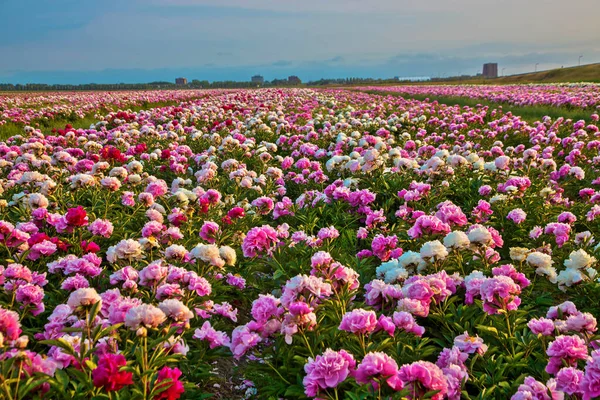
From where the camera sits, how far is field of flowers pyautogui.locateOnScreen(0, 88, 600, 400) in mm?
2176

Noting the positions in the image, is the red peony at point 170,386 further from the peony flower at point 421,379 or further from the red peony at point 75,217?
the red peony at point 75,217

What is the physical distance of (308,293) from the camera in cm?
262

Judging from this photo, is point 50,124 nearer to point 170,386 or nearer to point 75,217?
point 75,217

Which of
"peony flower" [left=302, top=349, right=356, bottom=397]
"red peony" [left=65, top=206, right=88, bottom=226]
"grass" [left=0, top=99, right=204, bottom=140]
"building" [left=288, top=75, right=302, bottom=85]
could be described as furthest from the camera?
"building" [left=288, top=75, right=302, bottom=85]

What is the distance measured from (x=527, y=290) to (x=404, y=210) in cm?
164

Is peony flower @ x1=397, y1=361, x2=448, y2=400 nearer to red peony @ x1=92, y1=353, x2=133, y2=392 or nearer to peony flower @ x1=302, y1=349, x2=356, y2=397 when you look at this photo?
peony flower @ x1=302, y1=349, x2=356, y2=397

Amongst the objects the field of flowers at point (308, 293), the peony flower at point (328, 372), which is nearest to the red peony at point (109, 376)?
the field of flowers at point (308, 293)

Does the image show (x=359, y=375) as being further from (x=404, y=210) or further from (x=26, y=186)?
(x=26, y=186)

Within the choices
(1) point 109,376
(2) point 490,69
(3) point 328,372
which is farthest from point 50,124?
(2) point 490,69

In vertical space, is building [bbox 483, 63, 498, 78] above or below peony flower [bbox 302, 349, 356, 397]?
above

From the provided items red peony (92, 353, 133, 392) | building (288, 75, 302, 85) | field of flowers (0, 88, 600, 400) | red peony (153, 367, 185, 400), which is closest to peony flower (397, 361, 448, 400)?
field of flowers (0, 88, 600, 400)

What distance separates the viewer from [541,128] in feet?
34.2

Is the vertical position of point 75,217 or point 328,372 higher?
point 75,217

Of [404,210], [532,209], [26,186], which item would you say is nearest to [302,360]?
[404,210]
